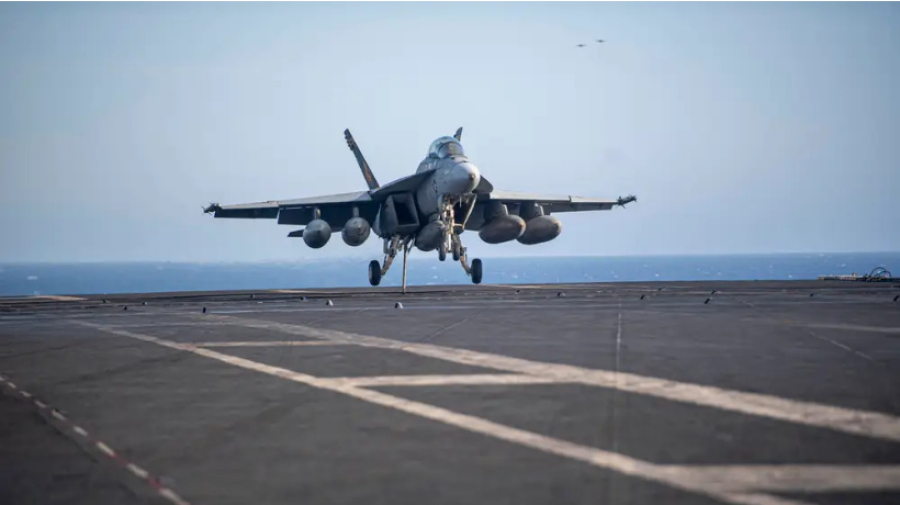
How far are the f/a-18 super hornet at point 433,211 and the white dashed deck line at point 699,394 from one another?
21935mm

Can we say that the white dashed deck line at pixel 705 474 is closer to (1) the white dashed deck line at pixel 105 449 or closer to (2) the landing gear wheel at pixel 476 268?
(1) the white dashed deck line at pixel 105 449

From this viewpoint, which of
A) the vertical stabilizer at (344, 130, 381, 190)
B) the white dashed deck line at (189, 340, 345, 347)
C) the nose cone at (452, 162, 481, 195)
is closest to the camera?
the white dashed deck line at (189, 340, 345, 347)

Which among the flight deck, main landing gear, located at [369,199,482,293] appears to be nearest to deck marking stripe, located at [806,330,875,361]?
the flight deck

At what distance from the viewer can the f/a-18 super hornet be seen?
37.2 metres

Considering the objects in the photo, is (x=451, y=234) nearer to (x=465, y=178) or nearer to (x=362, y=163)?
(x=465, y=178)

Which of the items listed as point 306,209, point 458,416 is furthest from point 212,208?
point 458,416

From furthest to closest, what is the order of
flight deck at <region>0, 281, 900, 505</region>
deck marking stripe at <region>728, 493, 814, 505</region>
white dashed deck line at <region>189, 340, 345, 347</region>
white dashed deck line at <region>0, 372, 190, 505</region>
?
white dashed deck line at <region>189, 340, 345, 347</region> → flight deck at <region>0, 281, 900, 505</region> → white dashed deck line at <region>0, 372, 190, 505</region> → deck marking stripe at <region>728, 493, 814, 505</region>

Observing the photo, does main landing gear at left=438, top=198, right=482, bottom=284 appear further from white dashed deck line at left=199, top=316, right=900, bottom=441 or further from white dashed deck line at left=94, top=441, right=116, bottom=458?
white dashed deck line at left=94, top=441, right=116, bottom=458

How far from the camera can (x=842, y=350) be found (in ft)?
42.9

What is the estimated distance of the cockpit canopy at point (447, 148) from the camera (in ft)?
122

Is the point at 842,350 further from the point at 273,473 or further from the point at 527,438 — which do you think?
the point at 273,473

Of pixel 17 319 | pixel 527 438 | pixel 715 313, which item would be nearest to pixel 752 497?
pixel 527 438

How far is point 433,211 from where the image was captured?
3891 centimetres

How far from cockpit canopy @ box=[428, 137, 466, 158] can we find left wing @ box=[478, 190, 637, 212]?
4.27 metres
